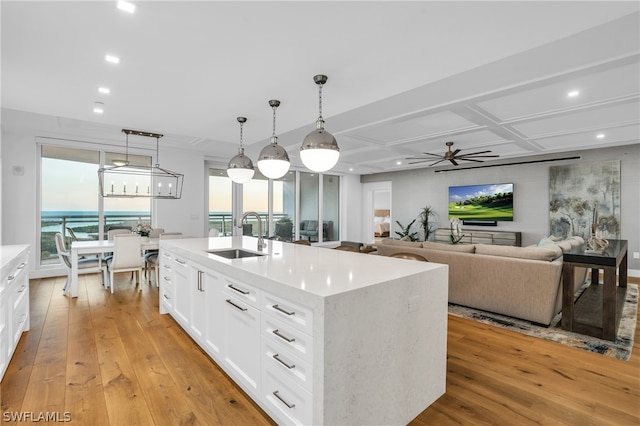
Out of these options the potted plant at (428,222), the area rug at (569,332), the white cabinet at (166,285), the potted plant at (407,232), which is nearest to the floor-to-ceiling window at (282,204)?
the potted plant at (407,232)

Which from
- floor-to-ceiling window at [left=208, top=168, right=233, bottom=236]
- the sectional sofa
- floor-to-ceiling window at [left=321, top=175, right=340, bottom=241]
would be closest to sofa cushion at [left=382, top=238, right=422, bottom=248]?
the sectional sofa

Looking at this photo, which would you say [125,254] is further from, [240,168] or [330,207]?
[330,207]

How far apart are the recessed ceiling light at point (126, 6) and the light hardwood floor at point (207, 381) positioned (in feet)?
8.15

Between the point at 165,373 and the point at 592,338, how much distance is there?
3854mm

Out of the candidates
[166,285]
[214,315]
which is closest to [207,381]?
[214,315]

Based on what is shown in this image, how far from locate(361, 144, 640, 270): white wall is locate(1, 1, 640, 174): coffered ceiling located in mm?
1461

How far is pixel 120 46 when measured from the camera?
2352mm

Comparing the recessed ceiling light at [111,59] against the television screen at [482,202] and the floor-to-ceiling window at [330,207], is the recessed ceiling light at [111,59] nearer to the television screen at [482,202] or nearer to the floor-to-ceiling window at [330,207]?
the floor-to-ceiling window at [330,207]

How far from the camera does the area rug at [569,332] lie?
2.74 m

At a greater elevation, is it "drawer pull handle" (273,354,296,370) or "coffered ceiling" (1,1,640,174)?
"coffered ceiling" (1,1,640,174)

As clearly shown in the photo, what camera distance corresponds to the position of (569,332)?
3098mm

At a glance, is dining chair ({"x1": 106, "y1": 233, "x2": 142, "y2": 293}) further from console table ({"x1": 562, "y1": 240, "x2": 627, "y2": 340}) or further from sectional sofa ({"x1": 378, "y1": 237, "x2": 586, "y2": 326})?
console table ({"x1": 562, "y1": 240, "x2": 627, "y2": 340})

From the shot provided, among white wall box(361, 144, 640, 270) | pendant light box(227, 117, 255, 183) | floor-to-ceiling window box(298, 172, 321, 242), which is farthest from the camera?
floor-to-ceiling window box(298, 172, 321, 242)

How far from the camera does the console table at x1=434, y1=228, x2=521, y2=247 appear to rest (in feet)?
22.6
